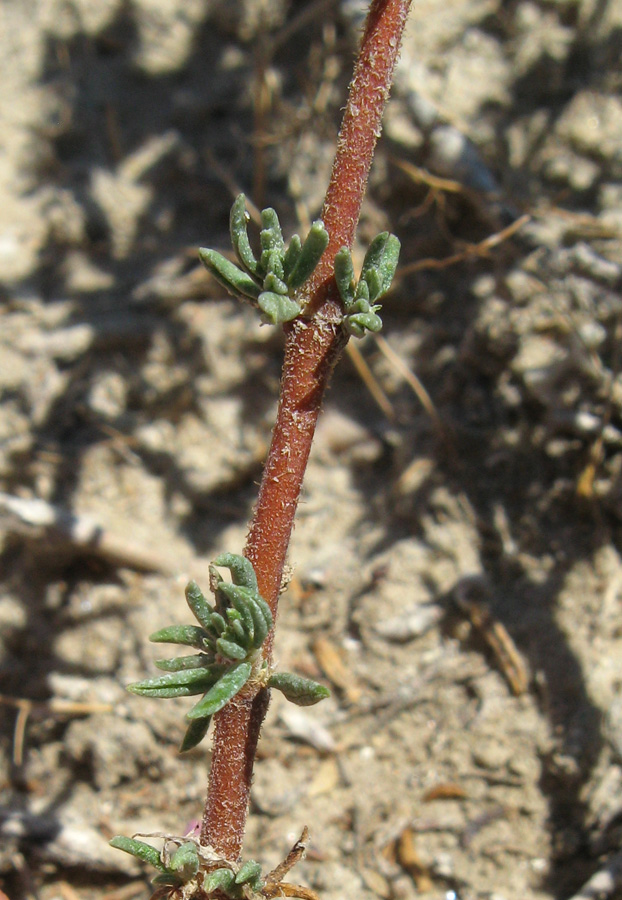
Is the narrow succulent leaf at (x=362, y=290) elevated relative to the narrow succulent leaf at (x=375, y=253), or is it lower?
lower

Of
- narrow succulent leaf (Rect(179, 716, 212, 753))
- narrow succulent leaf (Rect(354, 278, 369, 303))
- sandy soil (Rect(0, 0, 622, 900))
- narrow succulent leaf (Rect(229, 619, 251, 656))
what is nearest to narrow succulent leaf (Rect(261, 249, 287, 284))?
narrow succulent leaf (Rect(354, 278, 369, 303))

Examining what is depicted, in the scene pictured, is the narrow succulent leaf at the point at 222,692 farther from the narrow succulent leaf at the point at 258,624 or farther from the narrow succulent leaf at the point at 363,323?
the narrow succulent leaf at the point at 363,323

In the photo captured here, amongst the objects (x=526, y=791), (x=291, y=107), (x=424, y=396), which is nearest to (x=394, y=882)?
(x=526, y=791)

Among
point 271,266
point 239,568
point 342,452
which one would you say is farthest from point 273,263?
point 342,452

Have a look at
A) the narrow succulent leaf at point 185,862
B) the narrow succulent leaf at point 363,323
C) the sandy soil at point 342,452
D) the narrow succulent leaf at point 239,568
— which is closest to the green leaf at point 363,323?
the narrow succulent leaf at point 363,323

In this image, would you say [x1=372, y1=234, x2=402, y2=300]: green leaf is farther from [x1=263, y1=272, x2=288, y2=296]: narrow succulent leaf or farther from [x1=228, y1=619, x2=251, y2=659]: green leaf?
[x1=228, y1=619, x2=251, y2=659]: green leaf

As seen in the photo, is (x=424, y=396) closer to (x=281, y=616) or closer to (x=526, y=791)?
(x=281, y=616)

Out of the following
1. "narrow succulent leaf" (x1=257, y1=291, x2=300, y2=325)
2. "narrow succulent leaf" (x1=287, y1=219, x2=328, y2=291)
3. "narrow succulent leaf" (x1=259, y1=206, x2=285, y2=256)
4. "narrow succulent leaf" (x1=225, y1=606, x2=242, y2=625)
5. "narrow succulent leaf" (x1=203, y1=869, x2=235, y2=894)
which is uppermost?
"narrow succulent leaf" (x1=259, y1=206, x2=285, y2=256)
